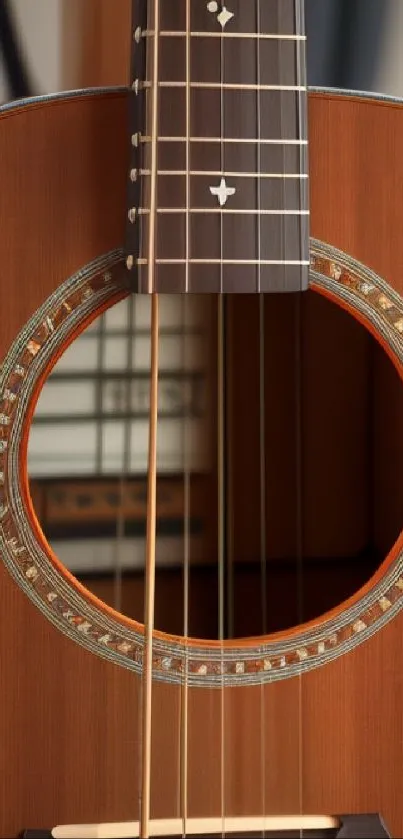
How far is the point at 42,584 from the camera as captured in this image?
1.06m

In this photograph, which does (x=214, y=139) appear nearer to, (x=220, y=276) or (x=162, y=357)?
(x=220, y=276)

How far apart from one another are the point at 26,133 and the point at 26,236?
10cm

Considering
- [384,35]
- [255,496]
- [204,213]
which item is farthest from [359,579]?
[384,35]

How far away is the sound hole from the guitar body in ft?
0.39

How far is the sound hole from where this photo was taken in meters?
1.15

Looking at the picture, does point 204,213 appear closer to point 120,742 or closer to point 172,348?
point 172,348

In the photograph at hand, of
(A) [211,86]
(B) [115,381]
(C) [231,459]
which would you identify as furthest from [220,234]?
(C) [231,459]

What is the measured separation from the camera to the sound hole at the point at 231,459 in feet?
3.77

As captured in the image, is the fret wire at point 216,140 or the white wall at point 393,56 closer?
the fret wire at point 216,140

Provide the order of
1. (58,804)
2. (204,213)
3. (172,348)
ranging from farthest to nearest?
(172,348), (58,804), (204,213)

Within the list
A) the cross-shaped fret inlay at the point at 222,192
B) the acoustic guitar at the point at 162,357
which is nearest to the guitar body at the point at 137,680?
the acoustic guitar at the point at 162,357

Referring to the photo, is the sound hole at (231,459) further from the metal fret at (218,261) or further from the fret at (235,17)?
the fret at (235,17)

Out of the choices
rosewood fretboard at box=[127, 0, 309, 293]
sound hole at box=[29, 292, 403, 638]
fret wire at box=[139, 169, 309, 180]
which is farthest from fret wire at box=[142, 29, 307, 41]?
sound hole at box=[29, 292, 403, 638]

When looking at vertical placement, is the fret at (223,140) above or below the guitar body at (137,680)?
above
